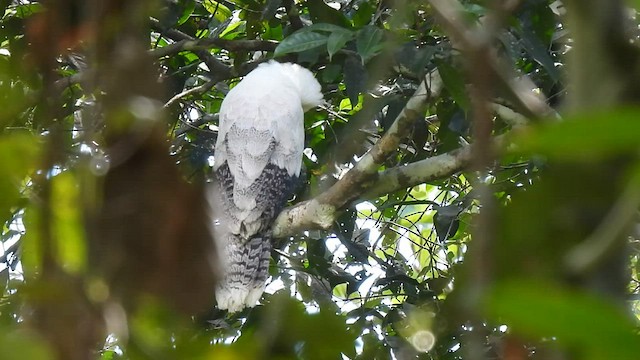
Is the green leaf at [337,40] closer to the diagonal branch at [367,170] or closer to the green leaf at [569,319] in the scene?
the diagonal branch at [367,170]

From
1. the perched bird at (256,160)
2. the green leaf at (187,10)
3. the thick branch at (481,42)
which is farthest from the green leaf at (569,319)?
the perched bird at (256,160)

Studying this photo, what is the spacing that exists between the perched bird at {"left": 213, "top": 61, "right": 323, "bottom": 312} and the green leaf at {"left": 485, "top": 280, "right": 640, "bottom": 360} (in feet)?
10.8

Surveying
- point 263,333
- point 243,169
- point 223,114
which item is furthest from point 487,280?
point 243,169

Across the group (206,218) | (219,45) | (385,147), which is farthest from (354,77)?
(206,218)

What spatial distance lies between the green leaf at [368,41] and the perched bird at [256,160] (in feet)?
5.05

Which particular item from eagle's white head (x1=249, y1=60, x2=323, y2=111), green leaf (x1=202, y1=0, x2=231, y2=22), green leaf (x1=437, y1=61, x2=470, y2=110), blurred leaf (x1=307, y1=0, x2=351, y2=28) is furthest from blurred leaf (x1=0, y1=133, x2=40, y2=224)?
A: eagle's white head (x1=249, y1=60, x2=323, y2=111)

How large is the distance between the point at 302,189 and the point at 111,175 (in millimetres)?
3250

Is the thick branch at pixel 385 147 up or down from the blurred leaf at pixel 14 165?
down

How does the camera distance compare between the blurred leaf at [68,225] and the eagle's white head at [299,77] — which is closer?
the blurred leaf at [68,225]

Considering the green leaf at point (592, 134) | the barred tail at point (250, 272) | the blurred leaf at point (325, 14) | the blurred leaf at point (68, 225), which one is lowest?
the barred tail at point (250, 272)

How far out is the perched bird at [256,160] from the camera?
3697 millimetres

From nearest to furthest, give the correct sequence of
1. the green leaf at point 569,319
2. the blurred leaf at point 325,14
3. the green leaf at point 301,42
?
the green leaf at point 569,319
the green leaf at point 301,42
the blurred leaf at point 325,14

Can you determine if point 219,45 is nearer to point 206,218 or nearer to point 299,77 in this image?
point 299,77

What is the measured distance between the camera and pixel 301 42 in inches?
91.6
